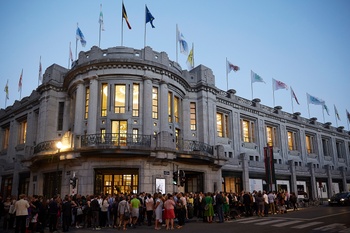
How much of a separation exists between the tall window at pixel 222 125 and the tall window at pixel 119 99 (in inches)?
461

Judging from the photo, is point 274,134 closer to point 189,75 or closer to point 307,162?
point 307,162

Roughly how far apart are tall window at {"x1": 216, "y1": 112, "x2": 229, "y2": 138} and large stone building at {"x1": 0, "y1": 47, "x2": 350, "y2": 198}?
4.3 inches

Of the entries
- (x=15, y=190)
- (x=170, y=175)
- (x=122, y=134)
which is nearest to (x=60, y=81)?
(x=122, y=134)

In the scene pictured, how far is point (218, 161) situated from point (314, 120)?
2717 centimetres

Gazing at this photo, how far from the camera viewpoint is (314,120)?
46.4 m

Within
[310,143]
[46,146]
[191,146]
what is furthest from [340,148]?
[46,146]

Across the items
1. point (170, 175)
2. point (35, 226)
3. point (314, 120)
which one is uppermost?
point (314, 120)

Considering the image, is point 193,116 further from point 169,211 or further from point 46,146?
point 169,211

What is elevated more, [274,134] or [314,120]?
[314,120]

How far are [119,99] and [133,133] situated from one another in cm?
311

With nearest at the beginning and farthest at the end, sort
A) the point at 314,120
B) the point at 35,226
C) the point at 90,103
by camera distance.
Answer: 1. the point at 35,226
2. the point at 90,103
3. the point at 314,120

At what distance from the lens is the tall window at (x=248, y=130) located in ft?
113

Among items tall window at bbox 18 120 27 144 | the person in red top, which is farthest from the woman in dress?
tall window at bbox 18 120 27 144

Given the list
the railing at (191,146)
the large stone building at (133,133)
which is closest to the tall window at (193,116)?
the large stone building at (133,133)
